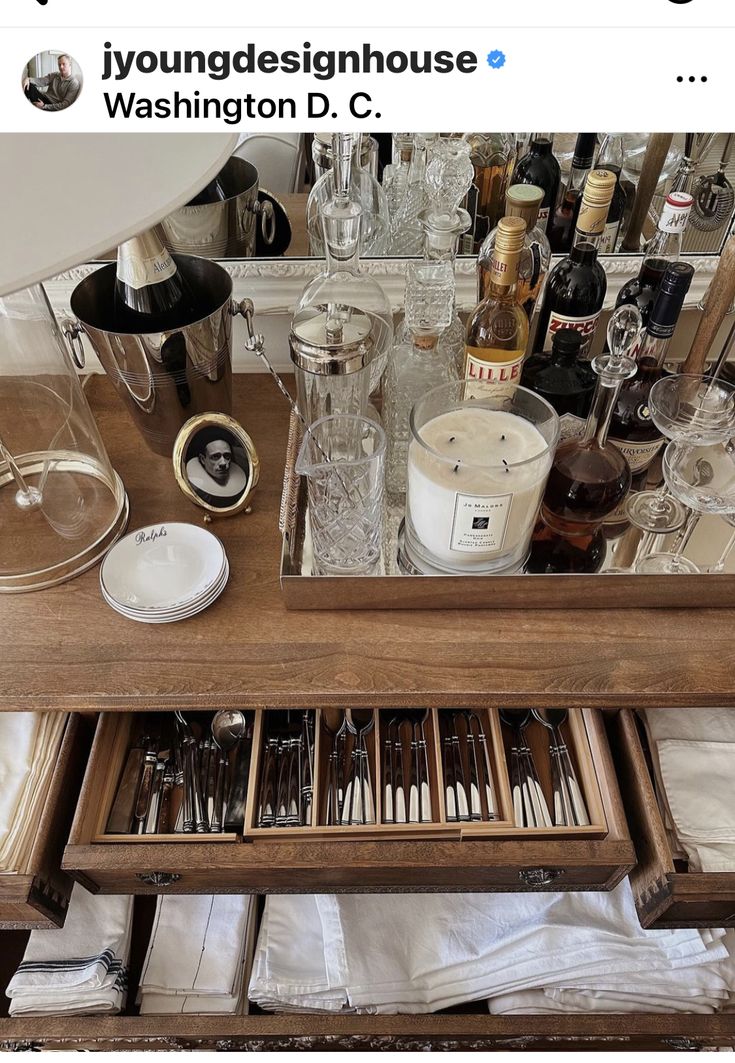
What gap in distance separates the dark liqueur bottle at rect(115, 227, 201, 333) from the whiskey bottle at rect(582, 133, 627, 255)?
450mm

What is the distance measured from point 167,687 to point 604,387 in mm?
467

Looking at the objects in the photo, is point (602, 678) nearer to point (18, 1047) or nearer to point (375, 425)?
point (375, 425)

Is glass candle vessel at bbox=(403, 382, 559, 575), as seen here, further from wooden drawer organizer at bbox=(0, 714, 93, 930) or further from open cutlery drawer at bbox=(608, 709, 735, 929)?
wooden drawer organizer at bbox=(0, 714, 93, 930)

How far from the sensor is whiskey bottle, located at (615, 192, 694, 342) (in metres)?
0.70

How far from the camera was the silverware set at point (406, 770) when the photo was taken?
784mm

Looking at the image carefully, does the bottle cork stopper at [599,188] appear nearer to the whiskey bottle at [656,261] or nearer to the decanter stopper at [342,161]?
the whiskey bottle at [656,261]

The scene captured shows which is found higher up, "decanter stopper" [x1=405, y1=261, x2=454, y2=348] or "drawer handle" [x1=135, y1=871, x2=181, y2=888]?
"decanter stopper" [x1=405, y1=261, x2=454, y2=348]

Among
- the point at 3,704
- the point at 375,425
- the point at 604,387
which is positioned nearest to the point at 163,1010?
the point at 3,704

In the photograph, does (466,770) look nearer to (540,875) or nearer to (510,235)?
(540,875)

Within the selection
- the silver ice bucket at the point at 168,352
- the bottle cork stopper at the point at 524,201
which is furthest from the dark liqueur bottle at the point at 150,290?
the bottle cork stopper at the point at 524,201

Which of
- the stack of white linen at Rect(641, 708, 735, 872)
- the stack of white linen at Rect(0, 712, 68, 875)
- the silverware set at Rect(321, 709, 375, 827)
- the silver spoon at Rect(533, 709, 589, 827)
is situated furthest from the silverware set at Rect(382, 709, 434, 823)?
the stack of white linen at Rect(0, 712, 68, 875)

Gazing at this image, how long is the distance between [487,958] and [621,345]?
66 cm

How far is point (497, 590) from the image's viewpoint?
2.27 ft

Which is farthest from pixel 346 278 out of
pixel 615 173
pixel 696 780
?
pixel 696 780
